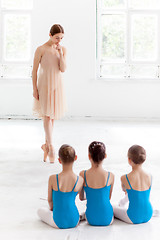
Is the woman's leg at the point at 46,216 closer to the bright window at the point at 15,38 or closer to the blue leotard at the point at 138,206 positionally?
the blue leotard at the point at 138,206

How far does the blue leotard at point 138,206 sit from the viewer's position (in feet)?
10.2

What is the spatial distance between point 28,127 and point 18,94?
1347mm

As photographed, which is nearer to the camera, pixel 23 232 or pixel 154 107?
pixel 23 232

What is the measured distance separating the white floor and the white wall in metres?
0.52

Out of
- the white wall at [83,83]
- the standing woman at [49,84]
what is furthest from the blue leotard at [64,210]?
the white wall at [83,83]

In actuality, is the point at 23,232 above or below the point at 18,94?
below

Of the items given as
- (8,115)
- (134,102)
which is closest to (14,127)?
(8,115)

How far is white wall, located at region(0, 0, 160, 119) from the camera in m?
8.84

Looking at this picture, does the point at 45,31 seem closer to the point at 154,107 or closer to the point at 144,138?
the point at 154,107

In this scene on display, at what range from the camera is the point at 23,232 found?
3072 mm

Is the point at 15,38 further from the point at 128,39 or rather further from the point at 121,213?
the point at 121,213

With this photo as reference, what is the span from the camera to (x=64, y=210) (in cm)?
305

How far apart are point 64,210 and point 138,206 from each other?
0.51m

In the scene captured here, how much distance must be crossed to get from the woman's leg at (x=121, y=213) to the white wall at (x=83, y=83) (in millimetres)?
5727
